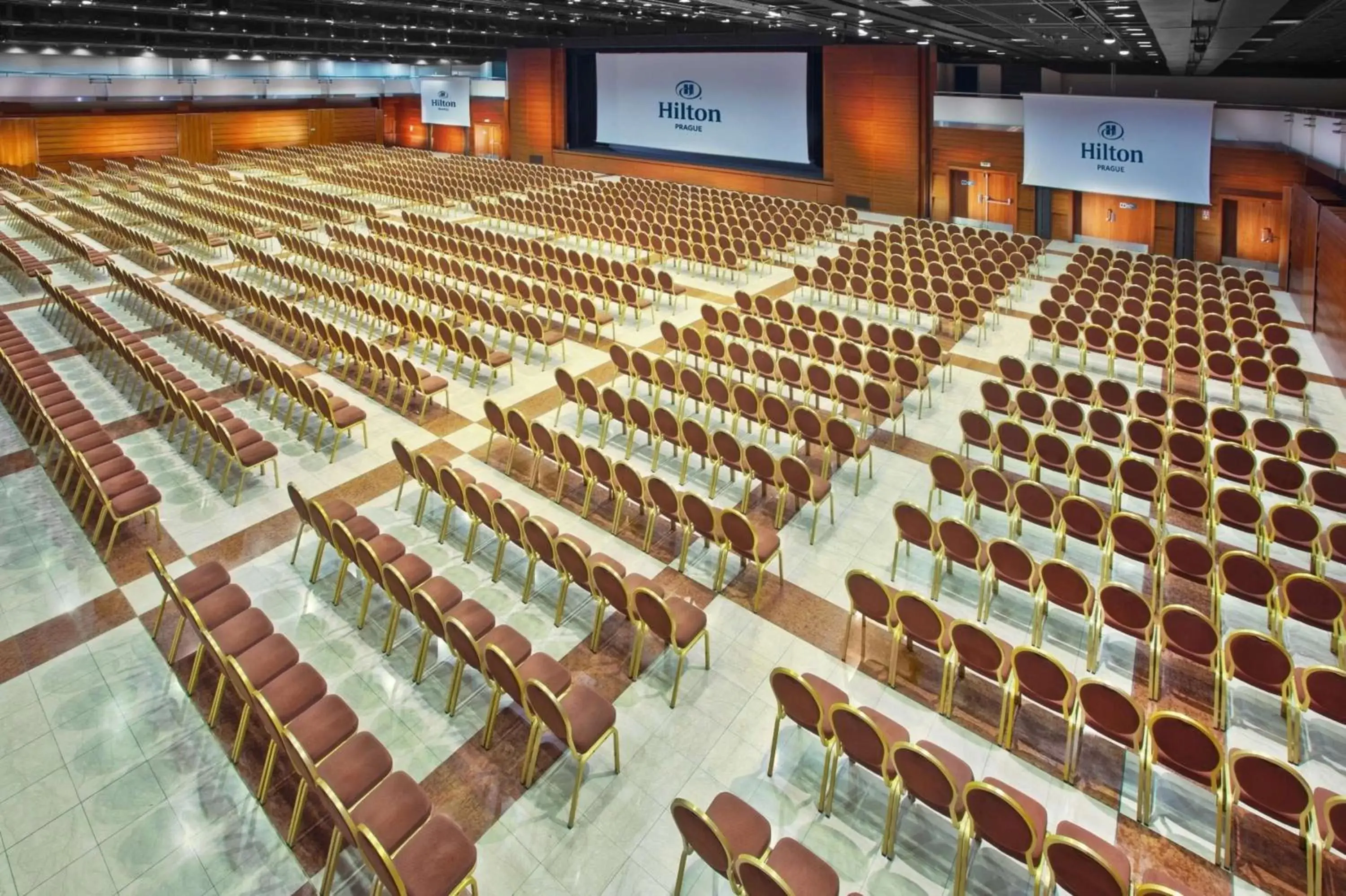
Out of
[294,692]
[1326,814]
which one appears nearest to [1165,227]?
[1326,814]

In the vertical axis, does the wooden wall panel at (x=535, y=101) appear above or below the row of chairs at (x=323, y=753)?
above

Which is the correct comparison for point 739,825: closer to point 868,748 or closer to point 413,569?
point 868,748

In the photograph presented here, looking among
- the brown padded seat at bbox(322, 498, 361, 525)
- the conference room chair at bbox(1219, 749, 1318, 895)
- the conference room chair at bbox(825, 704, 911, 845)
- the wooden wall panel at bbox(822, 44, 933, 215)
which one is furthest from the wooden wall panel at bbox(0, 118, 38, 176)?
the conference room chair at bbox(1219, 749, 1318, 895)

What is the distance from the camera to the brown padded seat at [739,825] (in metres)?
3.89

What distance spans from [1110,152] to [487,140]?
94.7 feet

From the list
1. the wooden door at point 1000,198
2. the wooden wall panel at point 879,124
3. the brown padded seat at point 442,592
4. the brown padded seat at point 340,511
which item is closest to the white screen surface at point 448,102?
the wooden wall panel at point 879,124

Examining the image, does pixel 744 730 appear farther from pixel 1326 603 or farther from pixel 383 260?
pixel 383 260

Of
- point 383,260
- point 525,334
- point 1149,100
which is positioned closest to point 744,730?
point 525,334

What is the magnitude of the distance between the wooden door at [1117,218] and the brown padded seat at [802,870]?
2024 cm

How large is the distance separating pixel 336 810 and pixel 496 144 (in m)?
38.1

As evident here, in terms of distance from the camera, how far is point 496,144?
37.4 metres

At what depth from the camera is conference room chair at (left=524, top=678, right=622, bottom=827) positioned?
14.8 feet

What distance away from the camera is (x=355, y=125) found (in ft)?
138

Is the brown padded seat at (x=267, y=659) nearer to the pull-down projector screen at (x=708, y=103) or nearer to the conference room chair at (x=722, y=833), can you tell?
the conference room chair at (x=722, y=833)
